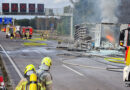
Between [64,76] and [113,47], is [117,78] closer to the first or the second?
[64,76]

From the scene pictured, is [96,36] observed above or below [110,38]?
above

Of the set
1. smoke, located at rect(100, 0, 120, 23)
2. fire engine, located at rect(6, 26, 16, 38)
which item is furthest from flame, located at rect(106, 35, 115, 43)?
fire engine, located at rect(6, 26, 16, 38)

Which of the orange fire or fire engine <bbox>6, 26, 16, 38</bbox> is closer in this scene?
the orange fire

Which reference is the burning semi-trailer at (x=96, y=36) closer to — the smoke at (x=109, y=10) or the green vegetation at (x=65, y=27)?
the smoke at (x=109, y=10)

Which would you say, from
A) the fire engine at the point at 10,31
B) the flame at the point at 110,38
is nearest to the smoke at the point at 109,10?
the flame at the point at 110,38

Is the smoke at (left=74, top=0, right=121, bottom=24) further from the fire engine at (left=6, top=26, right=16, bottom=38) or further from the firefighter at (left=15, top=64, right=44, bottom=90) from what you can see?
the firefighter at (left=15, top=64, right=44, bottom=90)

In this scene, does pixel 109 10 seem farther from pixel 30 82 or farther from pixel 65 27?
pixel 30 82

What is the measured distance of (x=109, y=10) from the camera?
3472 cm

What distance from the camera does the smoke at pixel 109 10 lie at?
112 ft

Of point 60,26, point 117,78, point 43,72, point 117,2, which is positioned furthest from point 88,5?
point 43,72

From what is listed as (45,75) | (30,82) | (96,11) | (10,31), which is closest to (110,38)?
(96,11)

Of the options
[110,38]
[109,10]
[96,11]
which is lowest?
[110,38]

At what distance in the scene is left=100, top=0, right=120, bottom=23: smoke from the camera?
34.3 meters

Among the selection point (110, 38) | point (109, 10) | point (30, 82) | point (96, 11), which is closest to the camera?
point (30, 82)
